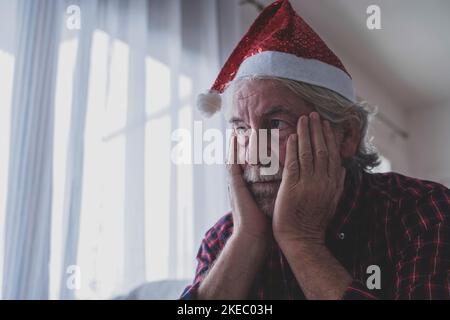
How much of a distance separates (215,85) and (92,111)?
18.2 inches

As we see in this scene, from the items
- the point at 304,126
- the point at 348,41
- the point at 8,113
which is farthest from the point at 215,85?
the point at 348,41

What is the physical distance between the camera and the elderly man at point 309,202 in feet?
1.71

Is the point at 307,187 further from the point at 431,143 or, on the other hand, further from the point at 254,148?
the point at 431,143

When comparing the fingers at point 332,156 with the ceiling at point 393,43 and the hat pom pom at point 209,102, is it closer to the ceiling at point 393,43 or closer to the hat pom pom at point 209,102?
the hat pom pom at point 209,102

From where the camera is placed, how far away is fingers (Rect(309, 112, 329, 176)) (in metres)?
0.56

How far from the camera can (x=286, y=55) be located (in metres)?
0.67

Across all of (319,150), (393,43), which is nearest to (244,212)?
(319,150)

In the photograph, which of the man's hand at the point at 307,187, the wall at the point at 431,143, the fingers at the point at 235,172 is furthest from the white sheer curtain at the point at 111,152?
the wall at the point at 431,143

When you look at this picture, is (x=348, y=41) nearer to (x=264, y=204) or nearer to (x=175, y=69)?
(x=175, y=69)

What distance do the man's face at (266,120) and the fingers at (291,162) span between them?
0.02 meters

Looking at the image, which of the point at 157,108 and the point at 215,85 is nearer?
the point at 215,85

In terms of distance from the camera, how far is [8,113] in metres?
0.87

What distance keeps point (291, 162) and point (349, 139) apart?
202 millimetres
